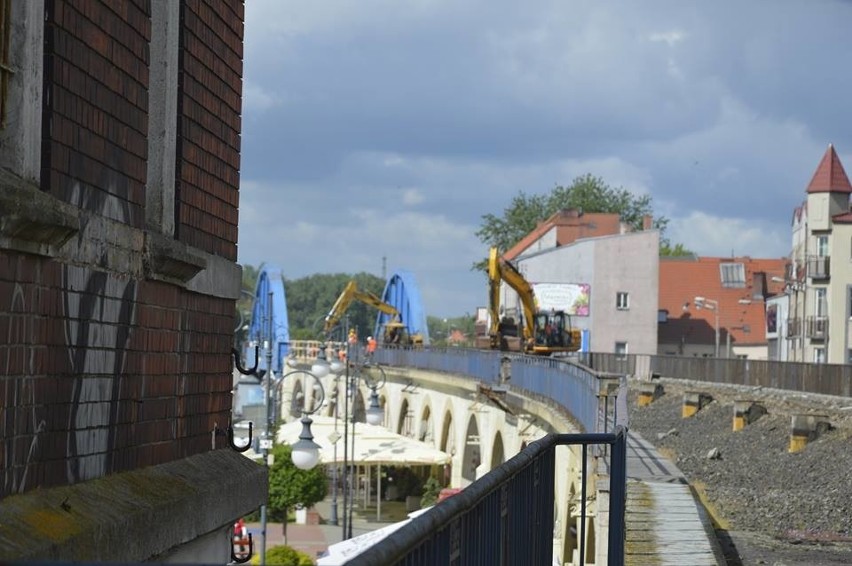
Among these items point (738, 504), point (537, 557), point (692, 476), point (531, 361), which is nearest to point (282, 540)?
point (531, 361)

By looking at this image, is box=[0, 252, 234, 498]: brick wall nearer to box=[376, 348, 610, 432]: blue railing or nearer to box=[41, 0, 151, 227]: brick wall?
box=[41, 0, 151, 227]: brick wall

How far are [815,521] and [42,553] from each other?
48.1ft

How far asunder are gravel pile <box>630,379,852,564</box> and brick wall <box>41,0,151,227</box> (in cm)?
940

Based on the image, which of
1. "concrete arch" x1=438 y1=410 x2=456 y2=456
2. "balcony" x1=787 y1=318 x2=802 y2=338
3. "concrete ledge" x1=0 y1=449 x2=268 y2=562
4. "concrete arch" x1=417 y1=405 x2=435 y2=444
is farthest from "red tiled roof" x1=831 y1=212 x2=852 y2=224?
"concrete ledge" x1=0 y1=449 x2=268 y2=562

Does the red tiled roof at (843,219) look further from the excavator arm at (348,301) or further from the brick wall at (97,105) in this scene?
the brick wall at (97,105)

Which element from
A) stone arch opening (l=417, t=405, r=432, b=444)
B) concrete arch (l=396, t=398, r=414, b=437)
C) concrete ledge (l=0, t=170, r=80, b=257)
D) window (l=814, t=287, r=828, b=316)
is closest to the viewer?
concrete ledge (l=0, t=170, r=80, b=257)

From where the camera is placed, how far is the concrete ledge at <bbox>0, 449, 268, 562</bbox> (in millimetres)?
5836

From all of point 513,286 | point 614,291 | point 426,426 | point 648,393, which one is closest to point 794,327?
point 614,291

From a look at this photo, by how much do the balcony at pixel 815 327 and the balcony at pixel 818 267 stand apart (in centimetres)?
201

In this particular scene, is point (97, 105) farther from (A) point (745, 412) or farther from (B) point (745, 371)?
(B) point (745, 371)

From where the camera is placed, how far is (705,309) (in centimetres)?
11069

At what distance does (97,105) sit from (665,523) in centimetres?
890

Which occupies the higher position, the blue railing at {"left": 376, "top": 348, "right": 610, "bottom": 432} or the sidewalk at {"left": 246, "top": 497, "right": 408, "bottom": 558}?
the blue railing at {"left": 376, "top": 348, "right": 610, "bottom": 432}

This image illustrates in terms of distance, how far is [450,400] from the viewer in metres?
69.1
